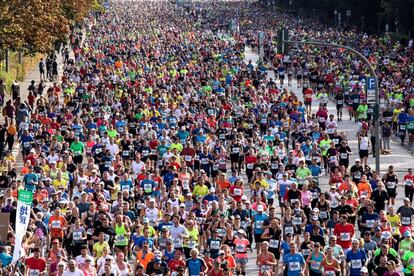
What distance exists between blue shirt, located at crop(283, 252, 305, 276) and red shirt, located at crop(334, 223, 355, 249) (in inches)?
81.2

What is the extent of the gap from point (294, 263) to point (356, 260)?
111 centimetres

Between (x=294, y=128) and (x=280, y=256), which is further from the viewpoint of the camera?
(x=294, y=128)

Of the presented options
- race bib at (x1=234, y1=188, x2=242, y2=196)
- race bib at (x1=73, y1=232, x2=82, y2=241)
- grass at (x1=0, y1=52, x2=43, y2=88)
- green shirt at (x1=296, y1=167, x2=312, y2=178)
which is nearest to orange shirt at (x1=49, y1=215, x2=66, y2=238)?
race bib at (x1=73, y1=232, x2=82, y2=241)

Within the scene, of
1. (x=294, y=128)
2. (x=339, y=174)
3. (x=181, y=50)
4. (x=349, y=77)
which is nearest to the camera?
(x=339, y=174)

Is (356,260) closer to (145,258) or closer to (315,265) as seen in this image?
(315,265)

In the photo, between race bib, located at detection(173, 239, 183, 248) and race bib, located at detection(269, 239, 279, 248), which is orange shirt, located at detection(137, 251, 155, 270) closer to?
race bib, located at detection(173, 239, 183, 248)

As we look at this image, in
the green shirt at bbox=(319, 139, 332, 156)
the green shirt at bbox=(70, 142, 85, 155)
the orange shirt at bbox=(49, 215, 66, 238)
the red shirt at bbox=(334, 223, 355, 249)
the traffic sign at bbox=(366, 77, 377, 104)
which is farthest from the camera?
the traffic sign at bbox=(366, 77, 377, 104)

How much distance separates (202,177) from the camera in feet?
93.0

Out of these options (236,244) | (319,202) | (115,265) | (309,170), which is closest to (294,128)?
(309,170)

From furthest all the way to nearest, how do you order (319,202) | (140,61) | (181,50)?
(181,50), (140,61), (319,202)

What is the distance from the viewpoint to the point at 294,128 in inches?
1502

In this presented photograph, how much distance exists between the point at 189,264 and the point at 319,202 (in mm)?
5450

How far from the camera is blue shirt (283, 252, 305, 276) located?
2217 cm

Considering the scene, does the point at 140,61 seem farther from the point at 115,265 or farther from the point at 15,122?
the point at 115,265
